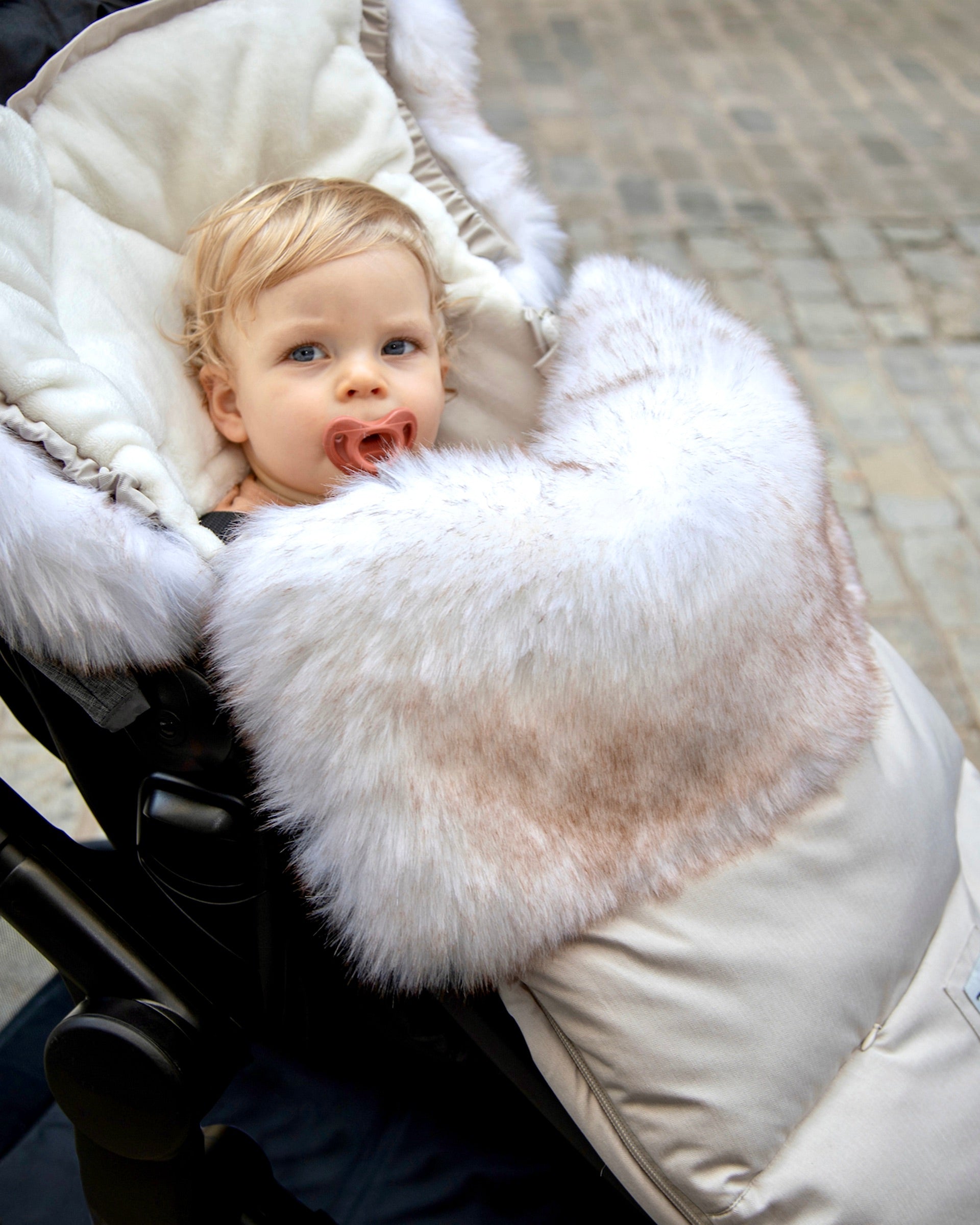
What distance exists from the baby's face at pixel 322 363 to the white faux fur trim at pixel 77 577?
288 millimetres

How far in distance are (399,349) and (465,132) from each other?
0.46 m

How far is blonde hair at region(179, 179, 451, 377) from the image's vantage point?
41.8 inches

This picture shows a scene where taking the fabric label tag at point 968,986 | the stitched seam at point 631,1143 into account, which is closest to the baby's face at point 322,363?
the stitched seam at point 631,1143

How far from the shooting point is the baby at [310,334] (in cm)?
105

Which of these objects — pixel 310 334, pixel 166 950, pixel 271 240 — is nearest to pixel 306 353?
pixel 310 334

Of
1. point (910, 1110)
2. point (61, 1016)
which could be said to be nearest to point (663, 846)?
point (910, 1110)

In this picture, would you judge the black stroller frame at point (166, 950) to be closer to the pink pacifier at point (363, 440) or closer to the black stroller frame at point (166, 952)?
the black stroller frame at point (166, 952)

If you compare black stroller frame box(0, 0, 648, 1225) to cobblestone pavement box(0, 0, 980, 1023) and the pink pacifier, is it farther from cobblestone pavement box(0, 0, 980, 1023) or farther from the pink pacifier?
cobblestone pavement box(0, 0, 980, 1023)

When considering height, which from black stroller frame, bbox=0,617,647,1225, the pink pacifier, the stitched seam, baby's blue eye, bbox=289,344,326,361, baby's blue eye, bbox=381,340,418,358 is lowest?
the stitched seam

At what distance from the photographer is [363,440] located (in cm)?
106

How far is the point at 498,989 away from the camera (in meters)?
0.83

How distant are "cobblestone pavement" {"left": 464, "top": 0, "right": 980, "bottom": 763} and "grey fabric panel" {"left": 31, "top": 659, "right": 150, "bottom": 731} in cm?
161

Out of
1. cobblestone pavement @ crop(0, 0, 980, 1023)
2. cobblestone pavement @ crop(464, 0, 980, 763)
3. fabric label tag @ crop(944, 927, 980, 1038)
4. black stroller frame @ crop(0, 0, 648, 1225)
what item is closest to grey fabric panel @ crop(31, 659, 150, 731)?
black stroller frame @ crop(0, 0, 648, 1225)

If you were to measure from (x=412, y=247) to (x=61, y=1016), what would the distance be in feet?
3.60
